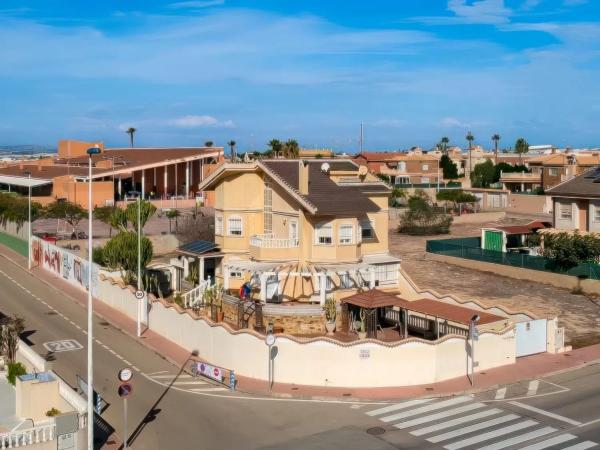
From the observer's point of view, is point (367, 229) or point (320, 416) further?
point (367, 229)

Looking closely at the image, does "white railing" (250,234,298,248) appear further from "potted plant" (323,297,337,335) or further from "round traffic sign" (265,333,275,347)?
"round traffic sign" (265,333,275,347)

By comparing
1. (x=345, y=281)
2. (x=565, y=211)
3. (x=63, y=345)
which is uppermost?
(x=565, y=211)

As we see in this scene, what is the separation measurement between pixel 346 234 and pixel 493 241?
23.8 meters

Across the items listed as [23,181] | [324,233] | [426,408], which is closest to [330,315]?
[324,233]

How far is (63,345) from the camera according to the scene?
98.0 ft

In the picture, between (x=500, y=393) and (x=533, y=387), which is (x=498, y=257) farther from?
(x=500, y=393)

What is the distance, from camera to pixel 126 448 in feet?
62.1

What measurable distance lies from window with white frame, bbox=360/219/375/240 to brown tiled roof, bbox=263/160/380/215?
123 cm

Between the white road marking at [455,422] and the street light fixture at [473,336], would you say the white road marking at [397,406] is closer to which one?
the white road marking at [455,422]

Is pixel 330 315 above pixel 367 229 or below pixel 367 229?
below

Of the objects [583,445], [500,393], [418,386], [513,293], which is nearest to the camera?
[583,445]

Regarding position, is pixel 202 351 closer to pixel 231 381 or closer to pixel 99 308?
pixel 231 381

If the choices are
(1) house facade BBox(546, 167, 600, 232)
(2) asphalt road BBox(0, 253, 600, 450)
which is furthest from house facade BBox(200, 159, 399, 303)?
(1) house facade BBox(546, 167, 600, 232)

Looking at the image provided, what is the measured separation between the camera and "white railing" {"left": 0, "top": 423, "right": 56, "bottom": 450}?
1719cm
